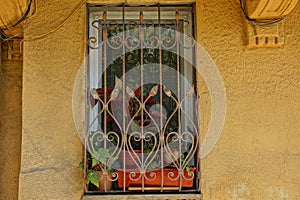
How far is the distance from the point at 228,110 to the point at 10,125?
120 centimetres

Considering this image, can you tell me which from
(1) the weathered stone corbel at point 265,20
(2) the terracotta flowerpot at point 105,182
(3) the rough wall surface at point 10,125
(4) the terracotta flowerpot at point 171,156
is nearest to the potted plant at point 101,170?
(2) the terracotta flowerpot at point 105,182

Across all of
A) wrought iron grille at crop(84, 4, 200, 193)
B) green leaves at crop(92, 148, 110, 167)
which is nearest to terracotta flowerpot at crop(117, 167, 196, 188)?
wrought iron grille at crop(84, 4, 200, 193)

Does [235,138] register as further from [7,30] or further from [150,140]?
[7,30]

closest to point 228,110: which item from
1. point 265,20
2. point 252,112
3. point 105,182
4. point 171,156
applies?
point 252,112

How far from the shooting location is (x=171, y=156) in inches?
75.8

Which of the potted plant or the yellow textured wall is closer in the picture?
the potted plant

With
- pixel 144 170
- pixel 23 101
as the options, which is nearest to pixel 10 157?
pixel 23 101

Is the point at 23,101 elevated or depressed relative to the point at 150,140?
elevated

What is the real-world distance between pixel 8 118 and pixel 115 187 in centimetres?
74

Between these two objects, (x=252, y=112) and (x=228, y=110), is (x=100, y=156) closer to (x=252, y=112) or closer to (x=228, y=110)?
(x=228, y=110)

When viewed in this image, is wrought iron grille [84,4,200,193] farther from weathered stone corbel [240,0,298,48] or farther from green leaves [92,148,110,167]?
weathered stone corbel [240,0,298,48]

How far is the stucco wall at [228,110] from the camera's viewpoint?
1959mm

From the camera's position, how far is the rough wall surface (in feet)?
6.90

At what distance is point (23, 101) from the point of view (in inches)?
79.0
